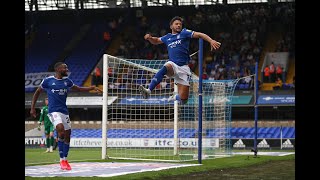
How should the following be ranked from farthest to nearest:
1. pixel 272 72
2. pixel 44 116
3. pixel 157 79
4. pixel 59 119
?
pixel 272 72
pixel 44 116
pixel 59 119
pixel 157 79

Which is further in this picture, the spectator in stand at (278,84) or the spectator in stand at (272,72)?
the spectator in stand at (272,72)

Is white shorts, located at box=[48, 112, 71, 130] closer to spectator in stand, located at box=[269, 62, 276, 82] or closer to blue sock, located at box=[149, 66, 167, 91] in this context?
blue sock, located at box=[149, 66, 167, 91]

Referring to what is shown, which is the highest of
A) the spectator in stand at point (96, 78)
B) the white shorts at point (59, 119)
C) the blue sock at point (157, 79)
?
the spectator in stand at point (96, 78)

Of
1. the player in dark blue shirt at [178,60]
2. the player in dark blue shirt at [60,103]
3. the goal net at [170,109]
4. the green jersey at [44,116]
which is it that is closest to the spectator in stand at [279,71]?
the goal net at [170,109]

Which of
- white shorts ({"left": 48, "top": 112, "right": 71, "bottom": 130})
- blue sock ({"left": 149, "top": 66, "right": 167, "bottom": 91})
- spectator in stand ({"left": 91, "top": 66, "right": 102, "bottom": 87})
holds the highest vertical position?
spectator in stand ({"left": 91, "top": 66, "right": 102, "bottom": 87})

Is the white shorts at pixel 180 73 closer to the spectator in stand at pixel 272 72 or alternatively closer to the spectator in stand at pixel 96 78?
the spectator in stand at pixel 272 72

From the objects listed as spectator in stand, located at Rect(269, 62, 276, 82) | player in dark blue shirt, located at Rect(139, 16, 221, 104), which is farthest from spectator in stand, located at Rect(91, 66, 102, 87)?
player in dark blue shirt, located at Rect(139, 16, 221, 104)

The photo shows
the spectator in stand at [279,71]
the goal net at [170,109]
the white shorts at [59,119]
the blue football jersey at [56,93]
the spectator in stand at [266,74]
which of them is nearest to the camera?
the white shorts at [59,119]

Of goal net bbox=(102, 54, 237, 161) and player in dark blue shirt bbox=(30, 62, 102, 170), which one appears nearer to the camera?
player in dark blue shirt bbox=(30, 62, 102, 170)

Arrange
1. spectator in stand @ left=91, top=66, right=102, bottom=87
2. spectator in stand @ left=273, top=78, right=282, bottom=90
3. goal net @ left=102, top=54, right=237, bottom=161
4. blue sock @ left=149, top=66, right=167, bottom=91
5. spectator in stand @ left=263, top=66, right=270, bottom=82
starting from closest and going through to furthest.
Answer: blue sock @ left=149, top=66, right=167, bottom=91 < goal net @ left=102, top=54, right=237, bottom=161 < spectator in stand @ left=273, top=78, right=282, bottom=90 < spectator in stand @ left=263, top=66, right=270, bottom=82 < spectator in stand @ left=91, top=66, right=102, bottom=87

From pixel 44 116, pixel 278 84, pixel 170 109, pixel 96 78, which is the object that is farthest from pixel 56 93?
pixel 96 78

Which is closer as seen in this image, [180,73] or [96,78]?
[180,73]

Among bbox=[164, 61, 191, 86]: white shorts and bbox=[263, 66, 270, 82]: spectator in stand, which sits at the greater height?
bbox=[263, 66, 270, 82]: spectator in stand

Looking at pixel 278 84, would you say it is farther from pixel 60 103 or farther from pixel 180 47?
pixel 180 47
